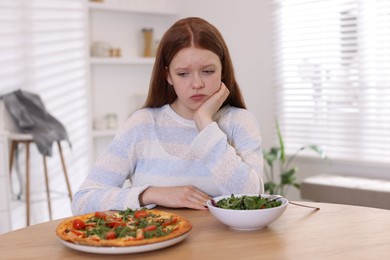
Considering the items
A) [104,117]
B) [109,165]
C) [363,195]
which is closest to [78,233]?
[109,165]

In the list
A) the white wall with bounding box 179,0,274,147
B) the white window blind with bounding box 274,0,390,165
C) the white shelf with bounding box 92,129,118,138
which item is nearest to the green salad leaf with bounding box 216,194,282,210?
the white window blind with bounding box 274,0,390,165

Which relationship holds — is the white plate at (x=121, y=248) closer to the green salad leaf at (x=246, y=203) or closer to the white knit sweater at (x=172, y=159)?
the green salad leaf at (x=246, y=203)

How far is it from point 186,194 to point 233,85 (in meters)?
0.50

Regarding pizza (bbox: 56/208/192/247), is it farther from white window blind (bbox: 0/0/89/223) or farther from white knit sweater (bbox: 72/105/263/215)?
white window blind (bbox: 0/0/89/223)

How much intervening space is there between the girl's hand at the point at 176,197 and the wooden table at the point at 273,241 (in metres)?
0.07

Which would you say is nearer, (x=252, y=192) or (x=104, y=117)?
(x=252, y=192)

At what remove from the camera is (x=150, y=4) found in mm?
4859

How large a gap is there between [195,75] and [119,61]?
2.81m

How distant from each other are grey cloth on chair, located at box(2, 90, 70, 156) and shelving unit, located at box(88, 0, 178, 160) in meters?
0.59

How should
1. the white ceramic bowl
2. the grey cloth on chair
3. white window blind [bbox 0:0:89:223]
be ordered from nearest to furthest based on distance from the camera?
the white ceramic bowl
the grey cloth on chair
white window blind [bbox 0:0:89:223]

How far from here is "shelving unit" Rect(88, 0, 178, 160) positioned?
4582mm

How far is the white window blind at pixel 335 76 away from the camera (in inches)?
145

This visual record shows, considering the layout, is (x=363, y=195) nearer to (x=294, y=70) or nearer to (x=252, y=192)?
(x=294, y=70)

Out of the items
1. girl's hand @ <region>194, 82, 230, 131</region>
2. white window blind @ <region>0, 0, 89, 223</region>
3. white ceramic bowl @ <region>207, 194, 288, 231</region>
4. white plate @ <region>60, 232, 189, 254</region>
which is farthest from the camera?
white window blind @ <region>0, 0, 89, 223</region>
